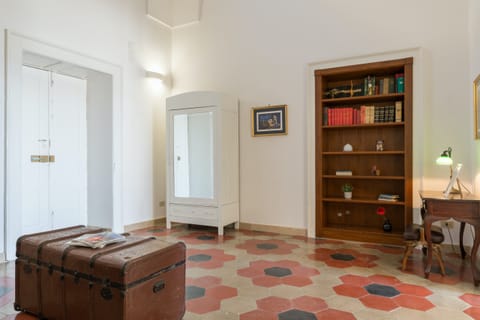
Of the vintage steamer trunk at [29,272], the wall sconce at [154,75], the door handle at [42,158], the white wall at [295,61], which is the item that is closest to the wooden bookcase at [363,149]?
the white wall at [295,61]

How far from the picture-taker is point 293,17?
4613 millimetres

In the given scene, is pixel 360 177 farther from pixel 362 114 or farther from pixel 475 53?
pixel 475 53

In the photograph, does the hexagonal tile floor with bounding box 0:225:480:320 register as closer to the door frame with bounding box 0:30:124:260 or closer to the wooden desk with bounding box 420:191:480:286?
the wooden desk with bounding box 420:191:480:286

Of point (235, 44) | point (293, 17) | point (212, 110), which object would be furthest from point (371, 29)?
point (212, 110)

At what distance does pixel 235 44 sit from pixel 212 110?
1.23 meters

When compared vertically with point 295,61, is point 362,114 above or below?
below

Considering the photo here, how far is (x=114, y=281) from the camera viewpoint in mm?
1798

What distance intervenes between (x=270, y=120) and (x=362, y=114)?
50.7 inches

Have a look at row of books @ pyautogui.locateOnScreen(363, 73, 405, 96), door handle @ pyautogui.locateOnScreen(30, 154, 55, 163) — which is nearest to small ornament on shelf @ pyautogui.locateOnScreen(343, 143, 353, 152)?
row of books @ pyautogui.locateOnScreen(363, 73, 405, 96)

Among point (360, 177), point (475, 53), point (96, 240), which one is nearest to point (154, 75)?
point (360, 177)

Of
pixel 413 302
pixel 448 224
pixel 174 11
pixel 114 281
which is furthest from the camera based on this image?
pixel 174 11

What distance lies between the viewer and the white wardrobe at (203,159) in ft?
15.3

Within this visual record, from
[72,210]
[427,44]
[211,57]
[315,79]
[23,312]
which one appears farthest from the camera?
[211,57]

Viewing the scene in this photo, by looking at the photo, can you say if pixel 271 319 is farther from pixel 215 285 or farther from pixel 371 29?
pixel 371 29
